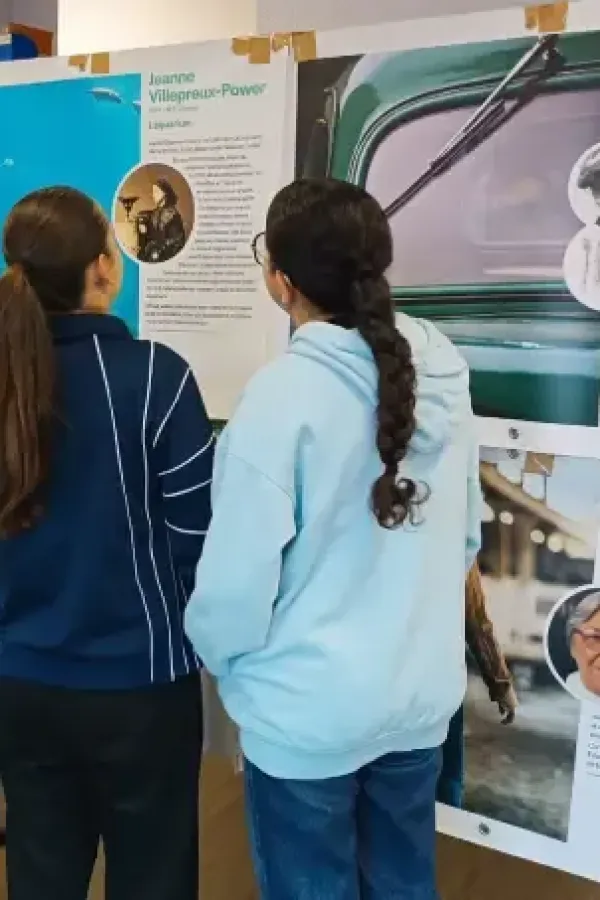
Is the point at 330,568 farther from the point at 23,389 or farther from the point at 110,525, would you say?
the point at 23,389

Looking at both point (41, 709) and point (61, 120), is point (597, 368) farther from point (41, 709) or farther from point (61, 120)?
point (61, 120)

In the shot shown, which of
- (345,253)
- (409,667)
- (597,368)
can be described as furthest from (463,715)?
(345,253)

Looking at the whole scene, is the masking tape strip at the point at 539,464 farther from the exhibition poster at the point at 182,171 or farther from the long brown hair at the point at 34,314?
the long brown hair at the point at 34,314

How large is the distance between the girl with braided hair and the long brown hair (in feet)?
0.67

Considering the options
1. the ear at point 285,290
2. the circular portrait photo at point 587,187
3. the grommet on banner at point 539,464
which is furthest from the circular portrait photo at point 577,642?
the ear at point 285,290

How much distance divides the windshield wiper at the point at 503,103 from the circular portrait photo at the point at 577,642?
63cm

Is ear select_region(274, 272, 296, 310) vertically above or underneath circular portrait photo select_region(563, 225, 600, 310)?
underneath

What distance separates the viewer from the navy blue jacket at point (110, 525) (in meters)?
1.14

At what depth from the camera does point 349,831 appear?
1205mm

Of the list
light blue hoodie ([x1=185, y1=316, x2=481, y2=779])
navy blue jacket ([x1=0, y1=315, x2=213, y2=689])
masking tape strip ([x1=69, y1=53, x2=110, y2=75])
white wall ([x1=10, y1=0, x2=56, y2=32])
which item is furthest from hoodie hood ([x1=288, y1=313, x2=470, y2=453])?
white wall ([x1=10, y1=0, x2=56, y2=32])

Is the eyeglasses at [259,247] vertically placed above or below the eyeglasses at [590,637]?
above

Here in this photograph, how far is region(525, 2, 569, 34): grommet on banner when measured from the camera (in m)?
1.31

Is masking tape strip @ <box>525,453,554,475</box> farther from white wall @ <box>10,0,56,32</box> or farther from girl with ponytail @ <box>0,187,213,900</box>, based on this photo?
white wall @ <box>10,0,56,32</box>

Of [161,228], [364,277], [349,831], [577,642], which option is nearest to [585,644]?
[577,642]
